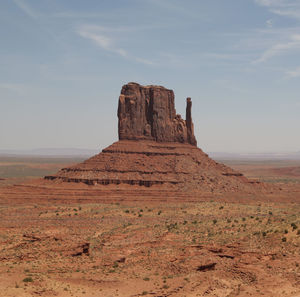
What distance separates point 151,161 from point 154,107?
11138 millimetres

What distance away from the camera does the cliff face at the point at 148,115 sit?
83438 mm

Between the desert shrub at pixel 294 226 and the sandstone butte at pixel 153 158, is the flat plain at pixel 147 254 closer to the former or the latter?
the desert shrub at pixel 294 226

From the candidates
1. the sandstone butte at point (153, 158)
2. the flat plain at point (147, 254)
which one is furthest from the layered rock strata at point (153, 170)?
the flat plain at point (147, 254)

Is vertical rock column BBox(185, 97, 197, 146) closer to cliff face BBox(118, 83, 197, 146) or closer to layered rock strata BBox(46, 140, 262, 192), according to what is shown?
cliff face BBox(118, 83, 197, 146)

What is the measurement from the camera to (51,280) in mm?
26828

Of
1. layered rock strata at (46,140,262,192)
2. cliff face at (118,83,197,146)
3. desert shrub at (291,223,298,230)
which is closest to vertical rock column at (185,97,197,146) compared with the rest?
cliff face at (118,83,197,146)

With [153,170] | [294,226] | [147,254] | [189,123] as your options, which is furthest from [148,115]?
[294,226]

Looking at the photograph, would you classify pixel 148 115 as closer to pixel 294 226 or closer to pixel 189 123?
pixel 189 123

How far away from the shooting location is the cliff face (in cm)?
8344

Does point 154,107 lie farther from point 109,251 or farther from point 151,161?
point 109,251

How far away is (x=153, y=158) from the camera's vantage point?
80.7m

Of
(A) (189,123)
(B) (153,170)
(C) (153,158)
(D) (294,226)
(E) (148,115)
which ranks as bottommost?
(D) (294,226)

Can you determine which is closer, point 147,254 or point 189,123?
point 147,254

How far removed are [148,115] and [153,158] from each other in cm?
928
